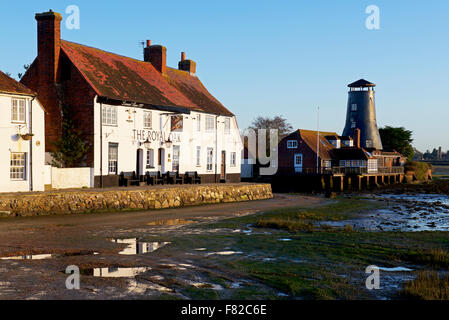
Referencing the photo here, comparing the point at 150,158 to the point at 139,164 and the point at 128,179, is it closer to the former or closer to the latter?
the point at 139,164

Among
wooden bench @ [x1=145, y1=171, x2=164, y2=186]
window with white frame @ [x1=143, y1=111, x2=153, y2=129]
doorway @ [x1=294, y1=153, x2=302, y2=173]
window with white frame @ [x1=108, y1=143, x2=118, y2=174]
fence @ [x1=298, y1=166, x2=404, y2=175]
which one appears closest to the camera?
window with white frame @ [x1=108, y1=143, x2=118, y2=174]

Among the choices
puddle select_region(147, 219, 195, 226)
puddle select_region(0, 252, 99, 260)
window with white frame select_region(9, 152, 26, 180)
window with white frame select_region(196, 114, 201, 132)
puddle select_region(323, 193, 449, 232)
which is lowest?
puddle select_region(323, 193, 449, 232)

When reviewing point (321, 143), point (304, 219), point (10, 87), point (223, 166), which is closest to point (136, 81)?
point (223, 166)

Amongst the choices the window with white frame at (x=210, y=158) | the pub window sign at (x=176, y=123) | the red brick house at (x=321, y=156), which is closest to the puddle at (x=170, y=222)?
the pub window sign at (x=176, y=123)

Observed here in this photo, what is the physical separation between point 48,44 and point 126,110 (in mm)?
6098

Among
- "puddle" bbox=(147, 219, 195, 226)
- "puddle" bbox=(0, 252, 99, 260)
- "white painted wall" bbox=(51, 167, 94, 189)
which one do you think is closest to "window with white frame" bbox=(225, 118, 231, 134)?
"white painted wall" bbox=(51, 167, 94, 189)

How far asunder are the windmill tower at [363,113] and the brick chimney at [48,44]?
67.6 metres

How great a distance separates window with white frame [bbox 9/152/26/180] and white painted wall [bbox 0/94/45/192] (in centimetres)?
19

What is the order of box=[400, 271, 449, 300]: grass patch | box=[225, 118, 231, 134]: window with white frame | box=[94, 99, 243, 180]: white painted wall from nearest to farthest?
box=[400, 271, 449, 300]: grass patch, box=[94, 99, 243, 180]: white painted wall, box=[225, 118, 231, 134]: window with white frame

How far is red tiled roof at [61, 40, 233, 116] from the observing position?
31.4 meters

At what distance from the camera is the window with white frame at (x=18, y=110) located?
80.3ft

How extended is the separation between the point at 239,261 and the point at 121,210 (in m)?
14.1

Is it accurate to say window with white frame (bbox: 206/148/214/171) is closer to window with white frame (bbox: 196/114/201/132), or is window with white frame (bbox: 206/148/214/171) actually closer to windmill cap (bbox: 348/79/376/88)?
window with white frame (bbox: 196/114/201/132)
